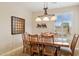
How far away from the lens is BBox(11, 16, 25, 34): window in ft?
5.70

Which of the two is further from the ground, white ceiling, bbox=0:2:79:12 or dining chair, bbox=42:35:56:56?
white ceiling, bbox=0:2:79:12

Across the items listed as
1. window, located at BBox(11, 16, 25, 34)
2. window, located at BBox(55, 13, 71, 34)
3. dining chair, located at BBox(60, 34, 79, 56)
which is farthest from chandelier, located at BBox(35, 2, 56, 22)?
dining chair, located at BBox(60, 34, 79, 56)

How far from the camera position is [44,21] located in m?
1.83

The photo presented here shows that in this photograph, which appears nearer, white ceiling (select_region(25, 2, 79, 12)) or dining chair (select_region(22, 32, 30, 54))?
white ceiling (select_region(25, 2, 79, 12))

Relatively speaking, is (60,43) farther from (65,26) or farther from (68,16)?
(68,16)

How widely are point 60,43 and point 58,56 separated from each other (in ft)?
0.73

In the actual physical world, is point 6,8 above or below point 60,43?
above

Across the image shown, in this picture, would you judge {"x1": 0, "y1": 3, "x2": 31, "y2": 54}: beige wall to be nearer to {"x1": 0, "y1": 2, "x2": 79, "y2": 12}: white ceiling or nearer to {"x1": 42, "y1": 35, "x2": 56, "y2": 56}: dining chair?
{"x1": 0, "y1": 2, "x2": 79, "y2": 12}: white ceiling

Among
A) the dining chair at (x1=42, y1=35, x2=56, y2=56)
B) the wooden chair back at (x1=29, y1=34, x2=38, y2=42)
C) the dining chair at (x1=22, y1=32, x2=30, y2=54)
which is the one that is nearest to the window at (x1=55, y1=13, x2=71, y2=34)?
the dining chair at (x1=42, y1=35, x2=56, y2=56)

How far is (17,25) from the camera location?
1800 millimetres

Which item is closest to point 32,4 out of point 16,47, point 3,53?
point 16,47

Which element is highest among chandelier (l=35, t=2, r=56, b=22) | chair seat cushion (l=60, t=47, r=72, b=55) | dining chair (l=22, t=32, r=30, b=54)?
chandelier (l=35, t=2, r=56, b=22)

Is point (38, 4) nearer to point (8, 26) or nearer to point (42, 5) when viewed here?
point (42, 5)

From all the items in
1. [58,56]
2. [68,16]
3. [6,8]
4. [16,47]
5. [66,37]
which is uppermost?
[6,8]
